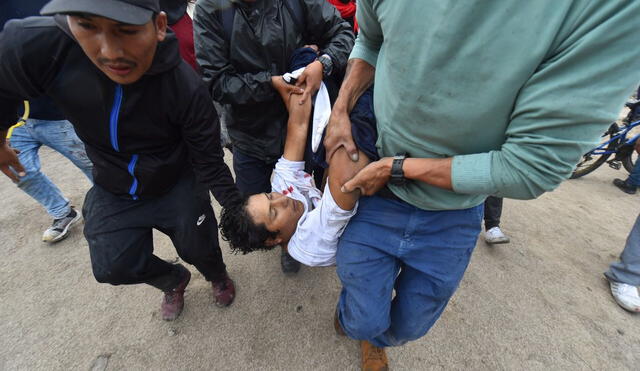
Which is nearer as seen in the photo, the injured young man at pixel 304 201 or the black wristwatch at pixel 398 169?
the black wristwatch at pixel 398 169

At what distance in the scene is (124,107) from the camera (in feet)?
4.99

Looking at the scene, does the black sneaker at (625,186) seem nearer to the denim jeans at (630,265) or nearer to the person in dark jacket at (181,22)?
the denim jeans at (630,265)

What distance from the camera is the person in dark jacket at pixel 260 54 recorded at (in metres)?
1.83

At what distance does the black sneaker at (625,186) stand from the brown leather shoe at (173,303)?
5674 mm

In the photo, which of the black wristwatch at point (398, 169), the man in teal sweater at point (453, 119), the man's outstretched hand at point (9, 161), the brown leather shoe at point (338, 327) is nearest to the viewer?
the man in teal sweater at point (453, 119)

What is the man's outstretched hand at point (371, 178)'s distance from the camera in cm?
135

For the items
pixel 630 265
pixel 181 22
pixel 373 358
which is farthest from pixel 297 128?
pixel 630 265

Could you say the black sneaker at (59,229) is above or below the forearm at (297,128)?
below

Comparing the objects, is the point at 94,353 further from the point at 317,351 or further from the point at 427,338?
the point at 427,338

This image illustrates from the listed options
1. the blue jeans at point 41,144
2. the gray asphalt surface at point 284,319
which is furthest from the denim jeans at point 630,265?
the blue jeans at point 41,144

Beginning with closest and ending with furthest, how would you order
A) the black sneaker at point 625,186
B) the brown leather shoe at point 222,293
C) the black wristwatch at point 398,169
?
the black wristwatch at point 398,169
the brown leather shoe at point 222,293
the black sneaker at point 625,186

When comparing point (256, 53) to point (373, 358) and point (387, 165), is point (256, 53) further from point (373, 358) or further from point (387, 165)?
point (373, 358)

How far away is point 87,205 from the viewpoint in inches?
75.5

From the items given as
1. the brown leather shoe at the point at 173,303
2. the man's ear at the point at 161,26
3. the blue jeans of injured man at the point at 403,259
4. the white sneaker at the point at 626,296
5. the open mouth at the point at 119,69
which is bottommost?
the brown leather shoe at the point at 173,303
